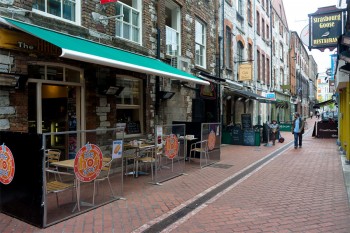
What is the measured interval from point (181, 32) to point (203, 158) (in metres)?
4.99

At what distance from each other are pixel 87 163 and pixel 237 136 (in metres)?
11.0

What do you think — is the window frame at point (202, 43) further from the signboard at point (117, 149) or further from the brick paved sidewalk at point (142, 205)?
the signboard at point (117, 149)

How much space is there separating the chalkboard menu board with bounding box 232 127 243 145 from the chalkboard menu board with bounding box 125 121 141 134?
6.98m

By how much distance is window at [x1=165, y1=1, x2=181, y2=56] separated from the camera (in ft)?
36.2

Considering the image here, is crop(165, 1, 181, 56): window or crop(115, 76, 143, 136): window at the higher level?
crop(165, 1, 181, 56): window

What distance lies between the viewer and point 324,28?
9.73 metres

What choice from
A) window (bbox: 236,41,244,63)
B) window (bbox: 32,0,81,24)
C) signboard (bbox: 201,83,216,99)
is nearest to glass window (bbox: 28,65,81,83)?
window (bbox: 32,0,81,24)

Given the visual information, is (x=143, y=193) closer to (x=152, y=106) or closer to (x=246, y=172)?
(x=246, y=172)

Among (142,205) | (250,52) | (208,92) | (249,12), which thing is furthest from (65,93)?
(249,12)

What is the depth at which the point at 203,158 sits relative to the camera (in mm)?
10117

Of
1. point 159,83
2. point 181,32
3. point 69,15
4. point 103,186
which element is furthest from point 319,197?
point 181,32

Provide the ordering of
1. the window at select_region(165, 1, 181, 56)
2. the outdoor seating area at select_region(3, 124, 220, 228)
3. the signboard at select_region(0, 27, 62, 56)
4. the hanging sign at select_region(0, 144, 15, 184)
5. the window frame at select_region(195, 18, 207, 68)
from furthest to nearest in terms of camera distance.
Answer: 1. the window frame at select_region(195, 18, 207, 68)
2. the window at select_region(165, 1, 181, 56)
3. the signboard at select_region(0, 27, 62, 56)
4. the outdoor seating area at select_region(3, 124, 220, 228)
5. the hanging sign at select_region(0, 144, 15, 184)

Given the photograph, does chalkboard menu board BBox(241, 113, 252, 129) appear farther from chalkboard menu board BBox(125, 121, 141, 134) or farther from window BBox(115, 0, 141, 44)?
window BBox(115, 0, 141, 44)

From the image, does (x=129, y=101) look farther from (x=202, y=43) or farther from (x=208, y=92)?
(x=202, y=43)
